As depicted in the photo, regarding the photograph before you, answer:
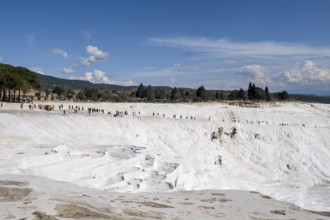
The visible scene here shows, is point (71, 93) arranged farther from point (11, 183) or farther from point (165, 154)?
point (11, 183)

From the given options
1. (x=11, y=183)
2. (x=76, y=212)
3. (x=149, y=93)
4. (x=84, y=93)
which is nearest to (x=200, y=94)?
(x=149, y=93)

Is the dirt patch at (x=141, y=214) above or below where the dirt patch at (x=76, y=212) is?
below

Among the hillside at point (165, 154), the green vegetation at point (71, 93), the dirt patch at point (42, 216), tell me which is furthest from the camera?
the green vegetation at point (71, 93)

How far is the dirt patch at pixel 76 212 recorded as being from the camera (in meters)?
12.9

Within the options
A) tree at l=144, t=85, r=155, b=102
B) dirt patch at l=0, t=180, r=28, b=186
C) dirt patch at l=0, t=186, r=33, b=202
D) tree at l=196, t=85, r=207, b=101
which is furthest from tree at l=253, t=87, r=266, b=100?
dirt patch at l=0, t=186, r=33, b=202

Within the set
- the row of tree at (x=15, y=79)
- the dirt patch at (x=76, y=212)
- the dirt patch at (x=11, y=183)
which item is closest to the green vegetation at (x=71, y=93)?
the row of tree at (x=15, y=79)

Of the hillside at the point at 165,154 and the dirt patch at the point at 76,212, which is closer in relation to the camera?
the dirt patch at the point at 76,212

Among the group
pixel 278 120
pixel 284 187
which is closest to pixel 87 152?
pixel 284 187

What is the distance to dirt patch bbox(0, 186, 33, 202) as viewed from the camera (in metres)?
14.5

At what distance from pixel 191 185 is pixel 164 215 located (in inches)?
444

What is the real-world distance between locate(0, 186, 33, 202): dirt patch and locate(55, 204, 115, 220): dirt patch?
195 cm

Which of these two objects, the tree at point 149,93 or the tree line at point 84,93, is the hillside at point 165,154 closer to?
the tree line at point 84,93

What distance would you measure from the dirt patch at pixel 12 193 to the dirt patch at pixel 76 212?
1.95 metres

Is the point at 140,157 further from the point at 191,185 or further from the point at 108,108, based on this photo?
the point at 108,108
